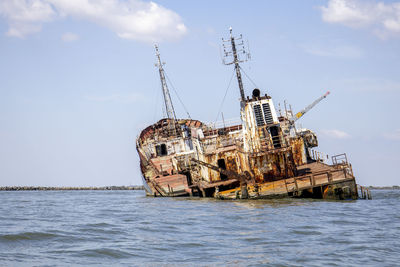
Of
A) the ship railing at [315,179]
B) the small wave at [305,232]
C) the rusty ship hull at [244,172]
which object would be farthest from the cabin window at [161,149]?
the small wave at [305,232]

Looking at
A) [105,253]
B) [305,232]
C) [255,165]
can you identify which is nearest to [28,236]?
[105,253]

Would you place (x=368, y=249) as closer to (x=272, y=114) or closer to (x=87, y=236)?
(x=87, y=236)

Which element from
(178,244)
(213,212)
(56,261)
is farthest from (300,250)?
(213,212)

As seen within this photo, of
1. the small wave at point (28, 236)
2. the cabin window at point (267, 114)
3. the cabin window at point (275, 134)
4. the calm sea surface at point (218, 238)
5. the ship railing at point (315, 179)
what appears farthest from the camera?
the cabin window at point (267, 114)

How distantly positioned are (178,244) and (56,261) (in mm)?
4088

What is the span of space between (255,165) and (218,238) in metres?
12.5

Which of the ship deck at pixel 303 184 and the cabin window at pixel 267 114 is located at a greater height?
the cabin window at pixel 267 114

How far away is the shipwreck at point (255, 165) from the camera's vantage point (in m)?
26.5

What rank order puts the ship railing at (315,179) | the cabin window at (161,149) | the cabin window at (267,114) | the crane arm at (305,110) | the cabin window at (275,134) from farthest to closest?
the cabin window at (161,149), the crane arm at (305,110), the cabin window at (267,114), the cabin window at (275,134), the ship railing at (315,179)

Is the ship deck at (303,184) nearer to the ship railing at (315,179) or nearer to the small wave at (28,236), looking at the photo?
the ship railing at (315,179)

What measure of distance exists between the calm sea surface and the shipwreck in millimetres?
2972

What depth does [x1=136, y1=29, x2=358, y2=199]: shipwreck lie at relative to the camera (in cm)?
2650

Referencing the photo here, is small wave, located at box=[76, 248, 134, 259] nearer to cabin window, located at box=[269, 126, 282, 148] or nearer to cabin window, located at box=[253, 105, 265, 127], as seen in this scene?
cabin window, located at box=[269, 126, 282, 148]

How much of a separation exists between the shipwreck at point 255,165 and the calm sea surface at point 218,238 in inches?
117
